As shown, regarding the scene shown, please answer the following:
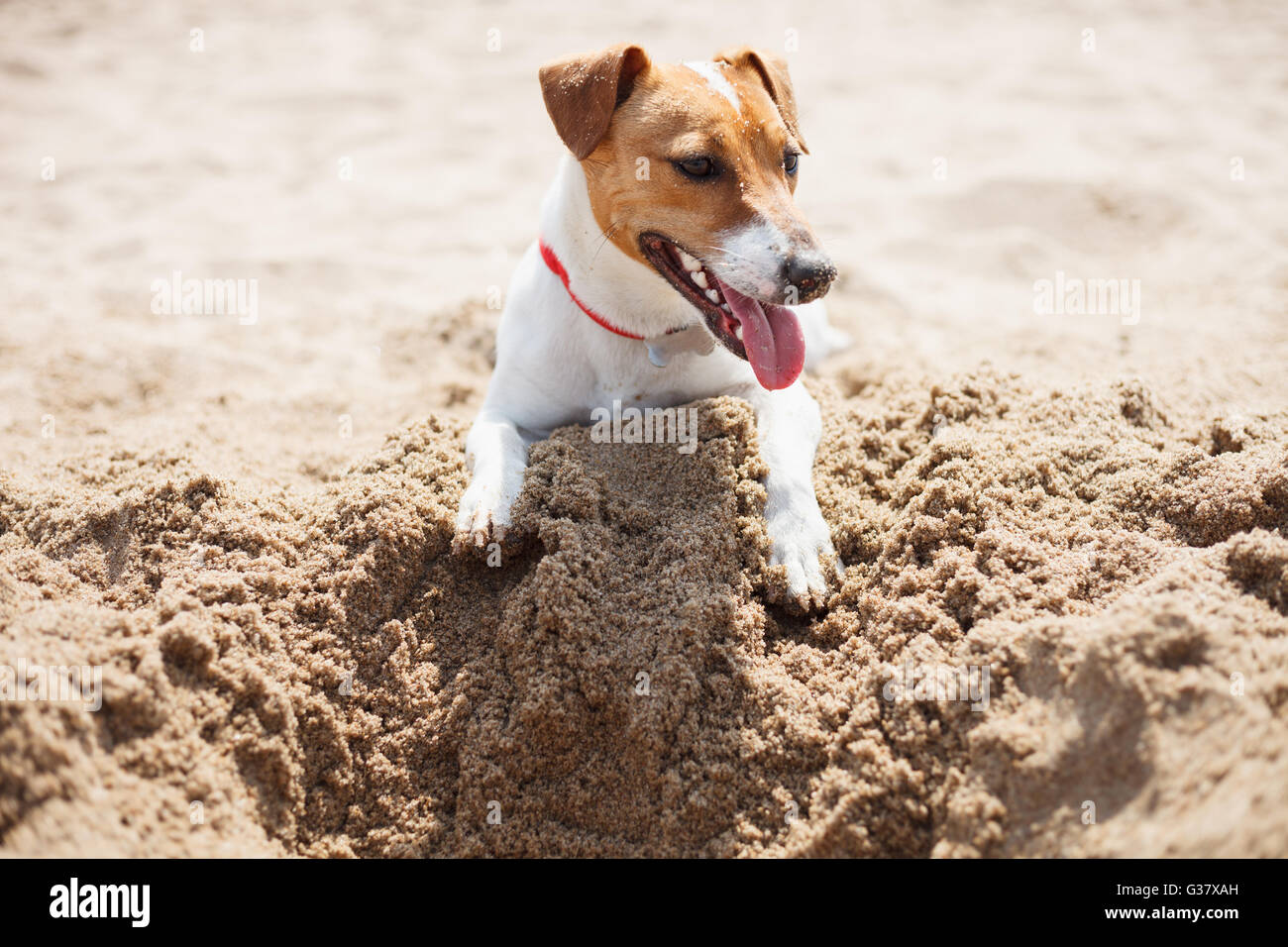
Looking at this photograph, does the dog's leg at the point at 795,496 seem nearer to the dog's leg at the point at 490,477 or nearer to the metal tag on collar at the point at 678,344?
the metal tag on collar at the point at 678,344

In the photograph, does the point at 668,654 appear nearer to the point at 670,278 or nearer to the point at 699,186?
the point at 670,278

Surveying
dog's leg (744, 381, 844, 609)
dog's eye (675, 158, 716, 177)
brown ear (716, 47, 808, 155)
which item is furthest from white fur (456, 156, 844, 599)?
brown ear (716, 47, 808, 155)

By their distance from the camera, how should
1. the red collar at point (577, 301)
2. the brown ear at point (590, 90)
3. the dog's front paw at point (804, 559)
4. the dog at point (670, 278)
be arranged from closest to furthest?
the dog's front paw at point (804, 559)
the dog at point (670, 278)
the brown ear at point (590, 90)
the red collar at point (577, 301)

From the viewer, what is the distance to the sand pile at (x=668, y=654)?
81.6 inches

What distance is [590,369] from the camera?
11.5ft

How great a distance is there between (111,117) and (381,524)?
575 centimetres

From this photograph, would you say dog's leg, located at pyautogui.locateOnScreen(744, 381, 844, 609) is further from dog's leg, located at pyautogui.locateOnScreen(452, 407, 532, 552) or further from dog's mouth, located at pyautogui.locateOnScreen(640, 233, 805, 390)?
dog's leg, located at pyautogui.locateOnScreen(452, 407, 532, 552)

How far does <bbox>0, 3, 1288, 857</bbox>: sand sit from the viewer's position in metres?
2.16

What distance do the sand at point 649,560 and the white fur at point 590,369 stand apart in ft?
0.51

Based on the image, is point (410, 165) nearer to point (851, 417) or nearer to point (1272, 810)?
point (851, 417)

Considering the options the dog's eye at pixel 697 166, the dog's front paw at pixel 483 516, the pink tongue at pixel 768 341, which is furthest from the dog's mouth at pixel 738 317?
the dog's front paw at pixel 483 516

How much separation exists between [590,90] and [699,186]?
20.7 inches

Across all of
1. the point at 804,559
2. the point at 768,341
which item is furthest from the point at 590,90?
the point at 804,559
